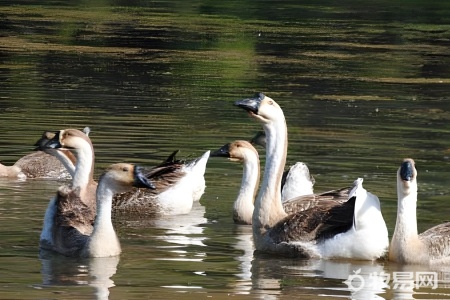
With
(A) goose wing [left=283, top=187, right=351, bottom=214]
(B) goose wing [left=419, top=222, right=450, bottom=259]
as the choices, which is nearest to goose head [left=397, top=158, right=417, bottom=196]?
(B) goose wing [left=419, top=222, right=450, bottom=259]

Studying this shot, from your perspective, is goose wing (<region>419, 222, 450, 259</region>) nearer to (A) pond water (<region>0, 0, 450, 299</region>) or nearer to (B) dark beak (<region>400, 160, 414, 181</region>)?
(A) pond water (<region>0, 0, 450, 299</region>)

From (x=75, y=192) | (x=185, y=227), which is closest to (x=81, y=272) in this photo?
(x=75, y=192)

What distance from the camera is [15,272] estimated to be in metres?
11.2

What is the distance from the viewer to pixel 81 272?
11438mm

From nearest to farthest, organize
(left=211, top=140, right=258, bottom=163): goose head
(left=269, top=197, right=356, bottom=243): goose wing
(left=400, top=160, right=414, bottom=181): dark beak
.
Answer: (left=400, top=160, right=414, bottom=181): dark beak → (left=269, top=197, right=356, bottom=243): goose wing → (left=211, top=140, right=258, bottom=163): goose head

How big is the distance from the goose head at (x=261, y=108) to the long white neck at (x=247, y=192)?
1.89 meters

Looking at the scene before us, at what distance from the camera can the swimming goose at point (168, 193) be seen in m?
14.5

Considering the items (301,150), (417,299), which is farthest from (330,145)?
(417,299)

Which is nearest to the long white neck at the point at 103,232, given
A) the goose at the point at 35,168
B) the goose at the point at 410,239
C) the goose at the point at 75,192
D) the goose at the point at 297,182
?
the goose at the point at 75,192

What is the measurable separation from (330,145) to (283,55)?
41.4 feet

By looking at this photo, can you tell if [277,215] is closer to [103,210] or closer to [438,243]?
[438,243]

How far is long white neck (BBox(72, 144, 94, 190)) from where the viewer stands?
1329cm

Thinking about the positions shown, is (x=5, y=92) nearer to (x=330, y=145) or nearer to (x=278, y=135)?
(x=330, y=145)

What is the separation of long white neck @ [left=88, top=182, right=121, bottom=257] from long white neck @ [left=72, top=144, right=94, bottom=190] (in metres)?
1.38
